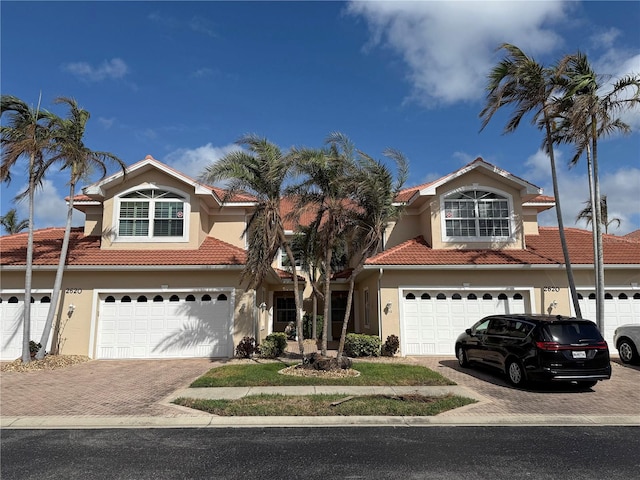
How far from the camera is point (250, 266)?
12250 millimetres

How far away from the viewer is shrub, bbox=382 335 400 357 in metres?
14.4

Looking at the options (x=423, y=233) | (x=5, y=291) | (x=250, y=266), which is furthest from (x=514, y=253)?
(x=5, y=291)

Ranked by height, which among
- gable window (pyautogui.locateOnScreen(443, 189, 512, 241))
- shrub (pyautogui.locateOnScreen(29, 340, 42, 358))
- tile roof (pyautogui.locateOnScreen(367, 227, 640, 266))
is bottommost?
shrub (pyautogui.locateOnScreen(29, 340, 42, 358))

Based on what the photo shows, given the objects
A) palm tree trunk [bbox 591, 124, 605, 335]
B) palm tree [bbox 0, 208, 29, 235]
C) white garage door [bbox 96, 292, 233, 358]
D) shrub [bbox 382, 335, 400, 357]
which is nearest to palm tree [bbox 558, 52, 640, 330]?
palm tree trunk [bbox 591, 124, 605, 335]

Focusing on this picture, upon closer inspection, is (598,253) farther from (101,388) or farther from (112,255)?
(112,255)

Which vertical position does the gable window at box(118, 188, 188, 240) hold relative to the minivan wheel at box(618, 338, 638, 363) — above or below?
above

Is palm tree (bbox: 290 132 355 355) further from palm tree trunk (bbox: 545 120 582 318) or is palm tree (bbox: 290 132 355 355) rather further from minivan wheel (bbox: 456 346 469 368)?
palm tree trunk (bbox: 545 120 582 318)

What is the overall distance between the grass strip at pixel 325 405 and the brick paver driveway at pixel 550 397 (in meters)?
0.44

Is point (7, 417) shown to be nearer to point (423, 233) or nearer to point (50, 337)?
point (50, 337)

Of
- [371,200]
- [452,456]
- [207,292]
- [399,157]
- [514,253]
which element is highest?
[399,157]

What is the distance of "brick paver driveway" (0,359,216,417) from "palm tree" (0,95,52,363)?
2371mm

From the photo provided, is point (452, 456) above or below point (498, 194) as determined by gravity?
below

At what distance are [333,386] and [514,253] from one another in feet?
31.6

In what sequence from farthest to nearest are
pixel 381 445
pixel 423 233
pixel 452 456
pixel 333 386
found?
pixel 423 233 < pixel 333 386 < pixel 381 445 < pixel 452 456
